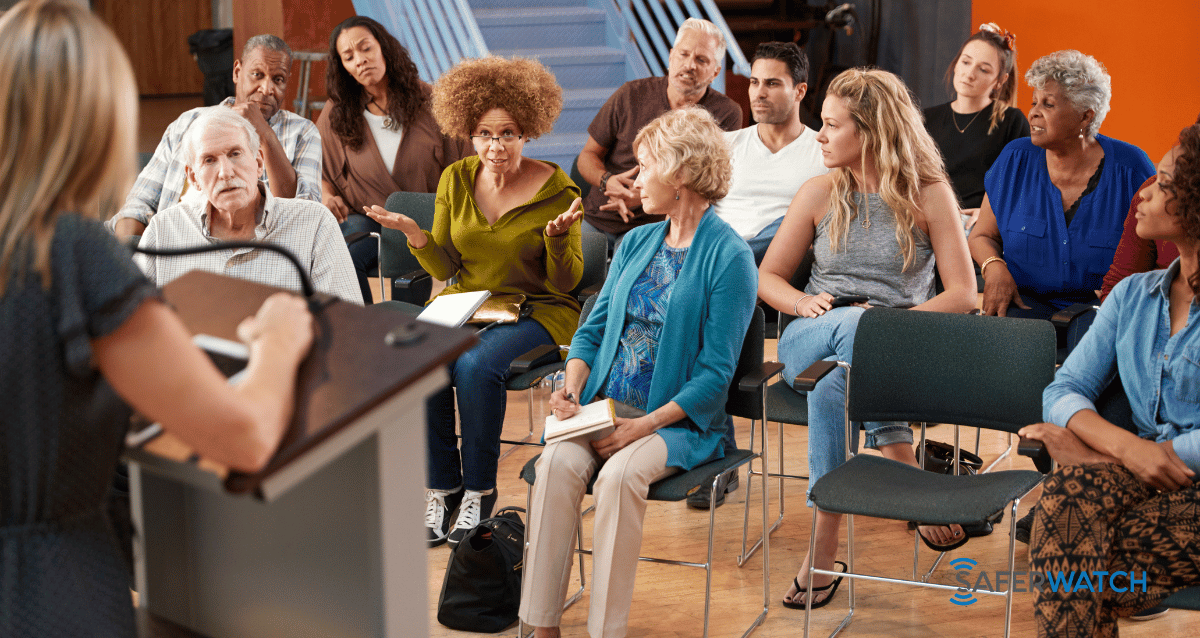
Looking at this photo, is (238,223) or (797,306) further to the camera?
(797,306)

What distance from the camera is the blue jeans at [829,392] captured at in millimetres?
3068

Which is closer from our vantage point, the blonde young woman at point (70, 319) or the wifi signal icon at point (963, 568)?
the blonde young woman at point (70, 319)

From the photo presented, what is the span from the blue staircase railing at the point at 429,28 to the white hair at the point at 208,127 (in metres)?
3.63

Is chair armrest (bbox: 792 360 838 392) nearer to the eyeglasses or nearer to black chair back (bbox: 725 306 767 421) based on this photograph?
black chair back (bbox: 725 306 767 421)

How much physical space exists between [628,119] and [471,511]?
214 centimetres

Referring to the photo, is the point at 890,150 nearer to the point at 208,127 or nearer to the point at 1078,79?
the point at 1078,79

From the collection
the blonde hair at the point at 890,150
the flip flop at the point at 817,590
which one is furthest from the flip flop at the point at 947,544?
the blonde hair at the point at 890,150

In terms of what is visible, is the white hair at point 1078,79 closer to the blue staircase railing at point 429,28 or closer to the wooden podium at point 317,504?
the wooden podium at point 317,504

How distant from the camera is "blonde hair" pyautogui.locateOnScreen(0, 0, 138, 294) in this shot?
113 centimetres

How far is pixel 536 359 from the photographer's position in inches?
127

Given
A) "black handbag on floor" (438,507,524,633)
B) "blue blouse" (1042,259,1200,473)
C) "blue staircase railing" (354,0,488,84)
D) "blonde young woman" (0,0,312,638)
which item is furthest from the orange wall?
"blonde young woman" (0,0,312,638)

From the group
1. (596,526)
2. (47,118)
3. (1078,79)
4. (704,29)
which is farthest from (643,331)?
(704,29)

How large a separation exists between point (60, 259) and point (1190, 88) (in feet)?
22.5

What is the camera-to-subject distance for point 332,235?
294 cm
